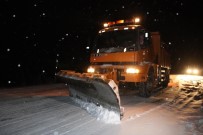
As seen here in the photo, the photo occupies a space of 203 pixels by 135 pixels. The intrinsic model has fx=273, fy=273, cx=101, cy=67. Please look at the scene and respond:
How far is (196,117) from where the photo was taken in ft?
24.3

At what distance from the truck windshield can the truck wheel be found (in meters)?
1.71

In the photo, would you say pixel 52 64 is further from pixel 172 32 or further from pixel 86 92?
pixel 172 32

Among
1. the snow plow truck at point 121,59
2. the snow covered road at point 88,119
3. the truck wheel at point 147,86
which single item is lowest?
the snow covered road at point 88,119

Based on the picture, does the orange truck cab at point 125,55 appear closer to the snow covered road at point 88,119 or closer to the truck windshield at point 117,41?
the truck windshield at point 117,41

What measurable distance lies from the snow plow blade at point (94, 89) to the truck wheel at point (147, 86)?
9.26ft

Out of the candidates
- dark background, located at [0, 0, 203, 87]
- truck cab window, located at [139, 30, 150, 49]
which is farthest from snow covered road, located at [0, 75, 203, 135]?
dark background, located at [0, 0, 203, 87]

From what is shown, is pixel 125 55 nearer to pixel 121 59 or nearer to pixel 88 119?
pixel 121 59

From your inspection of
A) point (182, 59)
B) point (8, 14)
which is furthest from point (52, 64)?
point (182, 59)

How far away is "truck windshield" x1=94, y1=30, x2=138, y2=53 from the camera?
1018 centimetres

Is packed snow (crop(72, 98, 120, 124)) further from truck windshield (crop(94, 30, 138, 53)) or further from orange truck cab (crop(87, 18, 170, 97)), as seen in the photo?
truck windshield (crop(94, 30, 138, 53))

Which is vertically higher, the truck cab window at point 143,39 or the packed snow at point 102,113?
the truck cab window at point 143,39

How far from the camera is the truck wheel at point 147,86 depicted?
11.0 m

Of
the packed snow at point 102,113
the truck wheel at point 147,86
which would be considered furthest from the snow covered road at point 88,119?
the truck wheel at point 147,86

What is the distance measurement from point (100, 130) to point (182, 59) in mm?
62232
